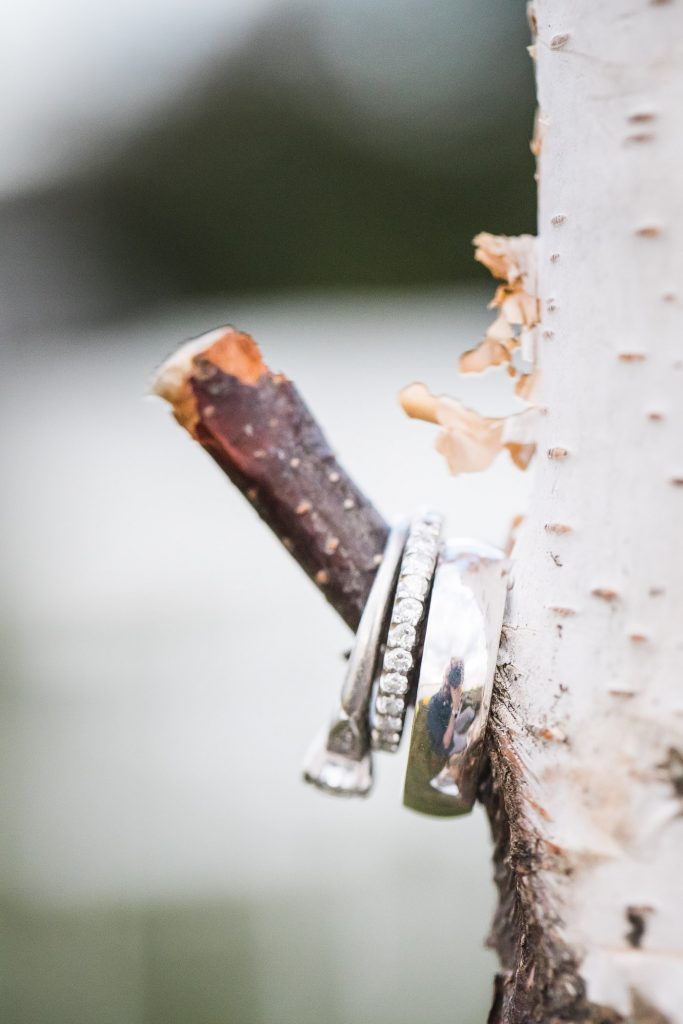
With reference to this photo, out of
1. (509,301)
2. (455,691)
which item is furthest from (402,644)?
(509,301)

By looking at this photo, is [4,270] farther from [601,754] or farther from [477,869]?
[601,754]

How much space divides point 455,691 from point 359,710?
0.21 ft

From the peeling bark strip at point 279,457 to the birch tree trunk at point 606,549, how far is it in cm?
10

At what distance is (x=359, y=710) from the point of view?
0.38 meters

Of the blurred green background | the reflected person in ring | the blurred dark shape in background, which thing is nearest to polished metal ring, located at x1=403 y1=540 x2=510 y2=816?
the reflected person in ring

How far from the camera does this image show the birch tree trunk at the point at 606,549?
279 mm

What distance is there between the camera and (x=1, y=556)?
218 cm

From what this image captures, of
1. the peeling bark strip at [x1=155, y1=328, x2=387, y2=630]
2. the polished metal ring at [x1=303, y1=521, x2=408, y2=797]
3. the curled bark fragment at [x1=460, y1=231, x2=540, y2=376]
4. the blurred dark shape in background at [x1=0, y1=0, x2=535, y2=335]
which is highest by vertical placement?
the blurred dark shape in background at [x1=0, y1=0, x2=535, y2=335]

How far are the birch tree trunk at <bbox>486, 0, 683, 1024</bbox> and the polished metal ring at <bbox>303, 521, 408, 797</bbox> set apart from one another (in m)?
0.07

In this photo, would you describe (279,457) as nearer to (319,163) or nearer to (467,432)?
(467,432)

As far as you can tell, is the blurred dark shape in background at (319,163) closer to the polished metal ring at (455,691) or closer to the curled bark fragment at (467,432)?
the curled bark fragment at (467,432)

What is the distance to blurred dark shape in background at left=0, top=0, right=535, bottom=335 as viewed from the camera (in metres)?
1.95

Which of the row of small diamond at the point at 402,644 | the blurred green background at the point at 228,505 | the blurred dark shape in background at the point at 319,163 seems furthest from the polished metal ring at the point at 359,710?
the blurred dark shape in background at the point at 319,163

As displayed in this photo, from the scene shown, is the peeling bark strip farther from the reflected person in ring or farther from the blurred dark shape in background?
the blurred dark shape in background
